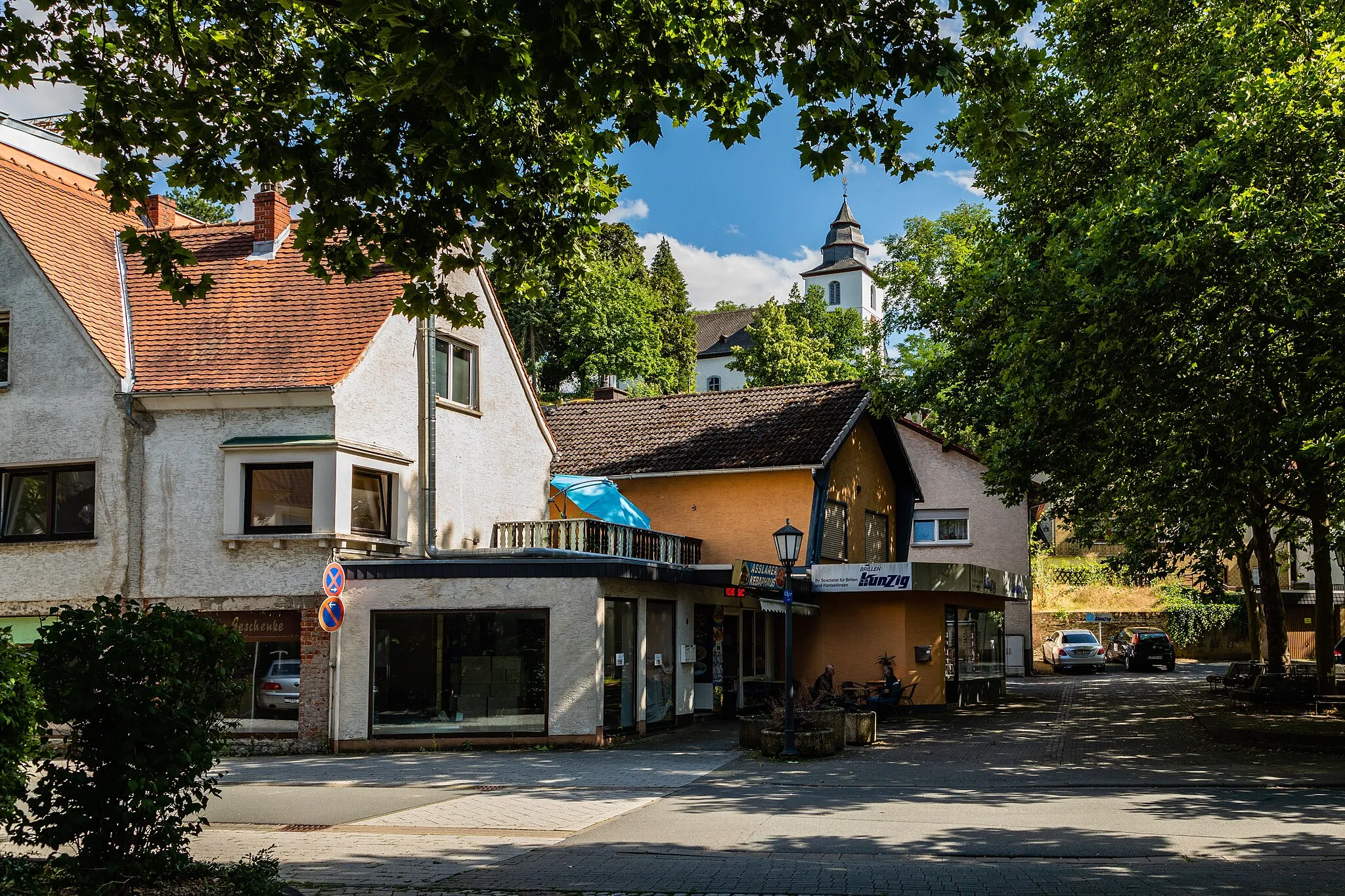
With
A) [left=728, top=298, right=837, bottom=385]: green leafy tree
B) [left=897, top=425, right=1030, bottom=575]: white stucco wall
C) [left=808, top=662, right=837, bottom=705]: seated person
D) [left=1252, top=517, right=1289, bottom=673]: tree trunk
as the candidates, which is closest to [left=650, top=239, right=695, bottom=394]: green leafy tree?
[left=728, top=298, right=837, bottom=385]: green leafy tree

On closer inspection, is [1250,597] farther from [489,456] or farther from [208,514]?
[208,514]

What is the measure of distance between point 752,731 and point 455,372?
9.30 meters

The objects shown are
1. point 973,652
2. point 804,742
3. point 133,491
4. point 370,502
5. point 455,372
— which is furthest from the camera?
point 973,652

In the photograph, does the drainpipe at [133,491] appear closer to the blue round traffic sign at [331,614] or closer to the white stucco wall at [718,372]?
the blue round traffic sign at [331,614]

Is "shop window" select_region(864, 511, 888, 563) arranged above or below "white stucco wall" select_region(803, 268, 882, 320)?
below

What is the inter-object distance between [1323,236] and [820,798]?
9.54m

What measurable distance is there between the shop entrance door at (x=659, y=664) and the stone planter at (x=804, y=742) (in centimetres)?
379

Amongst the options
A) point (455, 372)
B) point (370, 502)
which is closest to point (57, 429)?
point (370, 502)

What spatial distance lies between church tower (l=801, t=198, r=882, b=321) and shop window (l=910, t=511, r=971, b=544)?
77990mm

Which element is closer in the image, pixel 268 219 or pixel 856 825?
pixel 856 825

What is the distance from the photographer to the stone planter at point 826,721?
19312 mm

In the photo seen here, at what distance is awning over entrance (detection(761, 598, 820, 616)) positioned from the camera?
80.6 ft

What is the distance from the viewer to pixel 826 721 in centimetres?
1938

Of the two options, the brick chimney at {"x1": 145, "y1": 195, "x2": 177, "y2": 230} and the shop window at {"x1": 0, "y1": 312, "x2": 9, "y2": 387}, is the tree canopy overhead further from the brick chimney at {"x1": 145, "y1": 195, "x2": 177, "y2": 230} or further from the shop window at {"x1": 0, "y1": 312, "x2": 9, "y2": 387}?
the brick chimney at {"x1": 145, "y1": 195, "x2": 177, "y2": 230}
